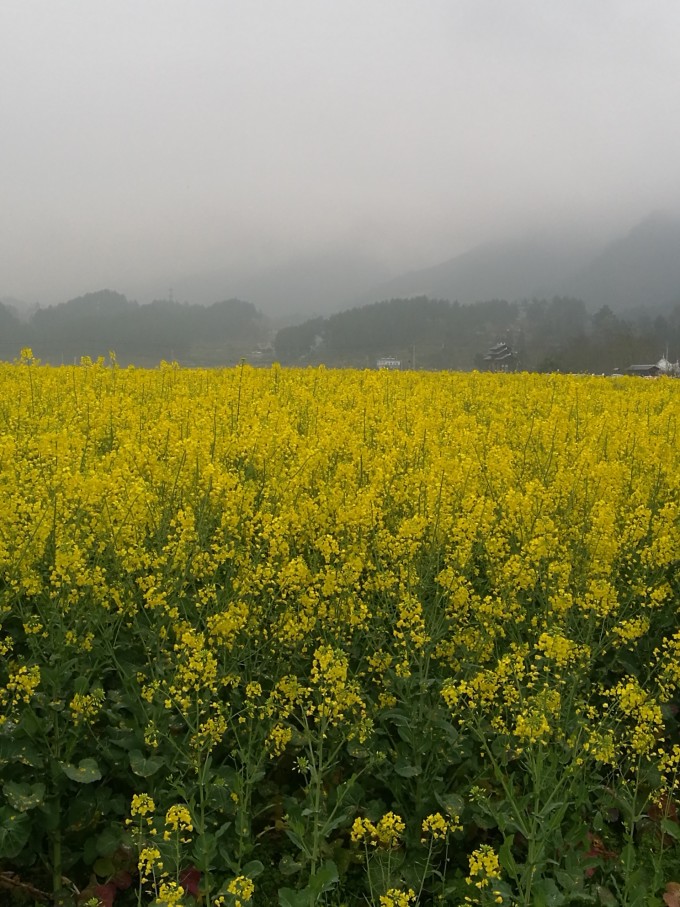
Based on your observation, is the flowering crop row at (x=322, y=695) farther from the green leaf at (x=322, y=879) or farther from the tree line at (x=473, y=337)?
the tree line at (x=473, y=337)

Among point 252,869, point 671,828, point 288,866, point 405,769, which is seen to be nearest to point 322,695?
point 405,769

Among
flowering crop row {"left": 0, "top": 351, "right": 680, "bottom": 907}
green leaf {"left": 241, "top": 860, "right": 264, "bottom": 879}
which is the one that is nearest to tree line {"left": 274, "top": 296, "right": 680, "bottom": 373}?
flowering crop row {"left": 0, "top": 351, "right": 680, "bottom": 907}

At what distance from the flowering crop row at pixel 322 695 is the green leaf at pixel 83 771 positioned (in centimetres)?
1

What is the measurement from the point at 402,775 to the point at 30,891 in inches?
62.7

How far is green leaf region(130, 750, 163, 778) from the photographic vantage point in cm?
268

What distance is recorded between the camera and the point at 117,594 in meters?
3.07

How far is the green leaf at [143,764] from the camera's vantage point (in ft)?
8.80

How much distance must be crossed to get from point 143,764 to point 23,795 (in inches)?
17.8

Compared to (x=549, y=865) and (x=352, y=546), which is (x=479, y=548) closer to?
(x=352, y=546)

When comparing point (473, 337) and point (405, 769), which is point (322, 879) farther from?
point (473, 337)

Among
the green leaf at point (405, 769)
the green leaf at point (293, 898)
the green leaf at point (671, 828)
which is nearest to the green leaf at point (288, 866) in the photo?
the green leaf at point (293, 898)

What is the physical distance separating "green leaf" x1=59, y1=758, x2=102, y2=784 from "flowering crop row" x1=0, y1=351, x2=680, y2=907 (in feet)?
0.04

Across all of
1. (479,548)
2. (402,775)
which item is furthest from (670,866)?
(479,548)

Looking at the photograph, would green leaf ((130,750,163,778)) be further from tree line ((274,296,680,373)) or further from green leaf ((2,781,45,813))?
tree line ((274,296,680,373))
